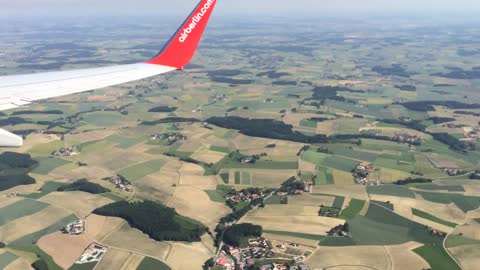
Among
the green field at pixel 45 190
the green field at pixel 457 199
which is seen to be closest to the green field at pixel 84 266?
the green field at pixel 45 190

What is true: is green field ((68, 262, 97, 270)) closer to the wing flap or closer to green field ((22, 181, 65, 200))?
green field ((22, 181, 65, 200))

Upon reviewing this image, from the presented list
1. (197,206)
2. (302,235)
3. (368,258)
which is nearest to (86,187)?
(197,206)

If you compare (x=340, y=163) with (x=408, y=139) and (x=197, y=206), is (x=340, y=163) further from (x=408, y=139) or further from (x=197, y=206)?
(x=197, y=206)

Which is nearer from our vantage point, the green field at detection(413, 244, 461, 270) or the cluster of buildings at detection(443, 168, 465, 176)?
the green field at detection(413, 244, 461, 270)

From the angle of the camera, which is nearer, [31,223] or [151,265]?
[151,265]

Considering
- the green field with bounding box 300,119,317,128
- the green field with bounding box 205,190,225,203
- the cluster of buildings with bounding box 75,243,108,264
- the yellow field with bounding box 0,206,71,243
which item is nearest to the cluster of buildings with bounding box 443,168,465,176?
the green field with bounding box 300,119,317,128

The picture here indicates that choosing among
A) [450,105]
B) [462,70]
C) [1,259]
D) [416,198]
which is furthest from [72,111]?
[462,70]
